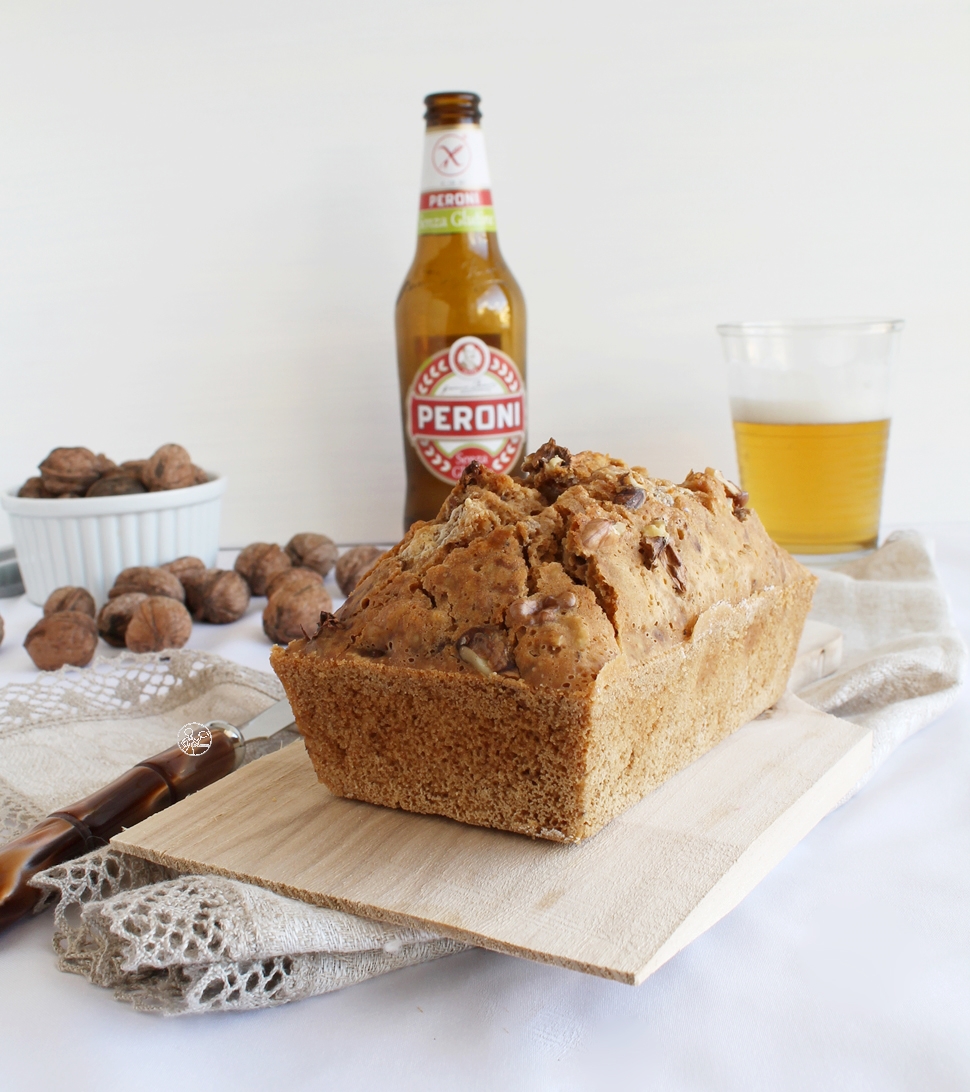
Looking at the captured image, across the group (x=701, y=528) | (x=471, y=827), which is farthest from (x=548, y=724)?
(x=701, y=528)

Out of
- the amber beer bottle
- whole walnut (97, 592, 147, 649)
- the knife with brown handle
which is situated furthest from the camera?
the amber beer bottle

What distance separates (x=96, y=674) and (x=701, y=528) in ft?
2.33

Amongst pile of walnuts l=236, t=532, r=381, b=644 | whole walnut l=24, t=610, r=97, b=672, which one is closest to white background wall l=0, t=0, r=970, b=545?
pile of walnuts l=236, t=532, r=381, b=644

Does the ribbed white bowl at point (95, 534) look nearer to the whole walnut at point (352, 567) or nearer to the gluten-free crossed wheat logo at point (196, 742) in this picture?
the whole walnut at point (352, 567)

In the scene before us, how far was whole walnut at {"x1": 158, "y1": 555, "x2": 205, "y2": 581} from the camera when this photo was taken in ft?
5.28

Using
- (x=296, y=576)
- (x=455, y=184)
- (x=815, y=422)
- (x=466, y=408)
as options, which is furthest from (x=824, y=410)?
(x=296, y=576)

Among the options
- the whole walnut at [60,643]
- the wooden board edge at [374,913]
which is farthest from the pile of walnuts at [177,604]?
the wooden board edge at [374,913]

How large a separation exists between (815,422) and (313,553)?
0.83 meters

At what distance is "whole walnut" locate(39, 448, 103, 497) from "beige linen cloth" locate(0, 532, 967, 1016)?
1.40 ft

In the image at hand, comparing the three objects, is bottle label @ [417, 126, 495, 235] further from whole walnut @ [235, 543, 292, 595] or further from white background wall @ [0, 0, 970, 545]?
whole walnut @ [235, 543, 292, 595]

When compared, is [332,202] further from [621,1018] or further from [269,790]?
[621,1018]

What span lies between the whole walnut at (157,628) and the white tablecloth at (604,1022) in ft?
2.25

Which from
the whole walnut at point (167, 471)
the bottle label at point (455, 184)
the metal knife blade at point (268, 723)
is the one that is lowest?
the metal knife blade at point (268, 723)

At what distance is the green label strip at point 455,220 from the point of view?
166 cm
